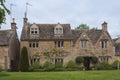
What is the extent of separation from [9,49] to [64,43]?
11113 mm

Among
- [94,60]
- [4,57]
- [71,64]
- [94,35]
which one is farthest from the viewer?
[94,35]

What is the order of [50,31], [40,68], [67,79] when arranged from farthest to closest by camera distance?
[50,31] → [40,68] → [67,79]

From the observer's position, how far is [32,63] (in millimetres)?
64062

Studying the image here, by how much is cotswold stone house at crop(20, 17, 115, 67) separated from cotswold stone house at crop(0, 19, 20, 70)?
260 cm

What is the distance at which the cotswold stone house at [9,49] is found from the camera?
61781 millimetres

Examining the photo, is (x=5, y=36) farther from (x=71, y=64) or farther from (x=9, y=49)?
(x=71, y=64)

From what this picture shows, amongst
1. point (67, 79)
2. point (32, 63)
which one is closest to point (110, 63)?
point (32, 63)

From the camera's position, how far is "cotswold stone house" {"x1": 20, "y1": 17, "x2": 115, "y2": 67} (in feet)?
212

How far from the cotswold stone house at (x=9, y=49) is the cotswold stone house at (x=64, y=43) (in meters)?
2.60

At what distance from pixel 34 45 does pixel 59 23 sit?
702cm

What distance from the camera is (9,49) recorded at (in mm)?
63219

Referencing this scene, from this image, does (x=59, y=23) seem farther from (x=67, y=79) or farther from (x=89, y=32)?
(x=67, y=79)

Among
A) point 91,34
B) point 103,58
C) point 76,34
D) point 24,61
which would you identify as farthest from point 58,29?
point 103,58

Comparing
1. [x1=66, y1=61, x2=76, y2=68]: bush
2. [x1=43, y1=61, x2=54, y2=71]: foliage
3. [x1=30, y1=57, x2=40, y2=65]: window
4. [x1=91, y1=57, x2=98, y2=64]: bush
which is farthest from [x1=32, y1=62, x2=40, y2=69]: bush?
[x1=91, y1=57, x2=98, y2=64]: bush
